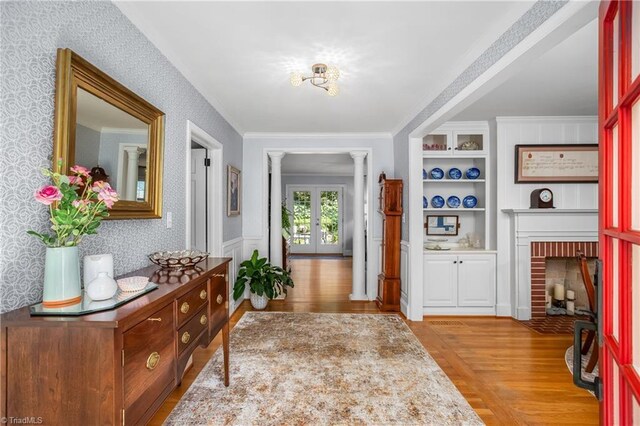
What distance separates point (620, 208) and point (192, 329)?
5.80ft

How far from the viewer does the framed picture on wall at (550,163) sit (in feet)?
13.0

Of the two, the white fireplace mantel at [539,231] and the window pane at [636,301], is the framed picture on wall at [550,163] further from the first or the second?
the window pane at [636,301]

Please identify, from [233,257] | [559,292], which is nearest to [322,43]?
[233,257]

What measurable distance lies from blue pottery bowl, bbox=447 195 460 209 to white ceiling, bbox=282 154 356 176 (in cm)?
243

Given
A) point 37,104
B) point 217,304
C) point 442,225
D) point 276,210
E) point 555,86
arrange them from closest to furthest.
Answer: point 37,104
point 217,304
point 555,86
point 442,225
point 276,210

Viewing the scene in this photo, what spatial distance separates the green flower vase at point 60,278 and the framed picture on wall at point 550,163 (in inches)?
A: 175

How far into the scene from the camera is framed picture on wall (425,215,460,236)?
4.45m

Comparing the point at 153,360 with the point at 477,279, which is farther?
the point at 477,279

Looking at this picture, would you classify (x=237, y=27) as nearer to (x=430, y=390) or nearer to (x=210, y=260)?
(x=210, y=260)

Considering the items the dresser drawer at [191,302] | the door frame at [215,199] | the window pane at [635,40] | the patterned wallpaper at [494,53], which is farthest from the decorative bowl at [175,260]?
the patterned wallpaper at [494,53]

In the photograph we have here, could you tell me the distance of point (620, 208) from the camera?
Result: 842mm

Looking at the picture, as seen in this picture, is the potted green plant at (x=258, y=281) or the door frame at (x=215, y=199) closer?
the door frame at (x=215, y=199)

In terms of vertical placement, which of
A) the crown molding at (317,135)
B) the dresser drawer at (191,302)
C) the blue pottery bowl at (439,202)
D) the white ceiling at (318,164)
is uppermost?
the white ceiling at (318,164)

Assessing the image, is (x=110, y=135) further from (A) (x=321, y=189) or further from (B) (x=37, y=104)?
(A) (x=321, y=189)
